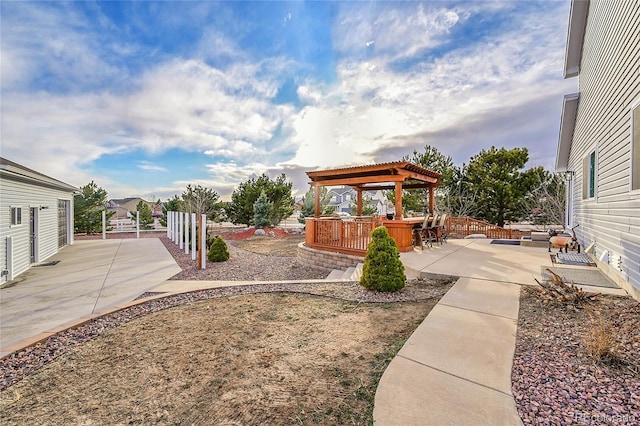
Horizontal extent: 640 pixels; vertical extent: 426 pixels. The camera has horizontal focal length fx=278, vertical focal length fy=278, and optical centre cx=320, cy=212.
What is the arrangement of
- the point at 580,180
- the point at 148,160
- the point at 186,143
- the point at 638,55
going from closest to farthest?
the point at 638,55
the point at 580,180
the point at 186,143
the point at 148,160

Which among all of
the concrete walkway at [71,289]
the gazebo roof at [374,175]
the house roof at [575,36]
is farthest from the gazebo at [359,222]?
the house roof at [575,36]

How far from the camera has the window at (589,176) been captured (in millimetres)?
6700

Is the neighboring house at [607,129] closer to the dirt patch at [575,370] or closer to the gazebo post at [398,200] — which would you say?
the dirt patch at [575,370]

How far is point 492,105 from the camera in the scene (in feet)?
40.6

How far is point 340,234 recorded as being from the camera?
847cm

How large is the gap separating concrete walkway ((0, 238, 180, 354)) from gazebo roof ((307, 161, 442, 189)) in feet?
18.5

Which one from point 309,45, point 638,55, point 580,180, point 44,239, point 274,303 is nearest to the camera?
point 638,55

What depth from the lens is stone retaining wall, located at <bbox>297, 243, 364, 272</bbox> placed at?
316 inches

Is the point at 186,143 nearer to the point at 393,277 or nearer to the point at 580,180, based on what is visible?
the point at 393,277

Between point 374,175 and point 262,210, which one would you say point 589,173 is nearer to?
point 374,175

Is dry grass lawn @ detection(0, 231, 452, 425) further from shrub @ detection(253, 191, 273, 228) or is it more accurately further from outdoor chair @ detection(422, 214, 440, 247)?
shrub @ detection(253, 191, 273, 228)

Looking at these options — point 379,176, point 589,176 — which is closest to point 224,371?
point 379,176

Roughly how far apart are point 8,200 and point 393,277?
991 centimetres

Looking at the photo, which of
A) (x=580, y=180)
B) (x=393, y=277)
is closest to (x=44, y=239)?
(x=393, y=277)
